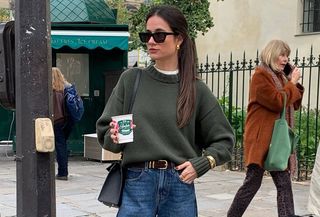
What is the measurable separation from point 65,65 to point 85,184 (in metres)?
3.62

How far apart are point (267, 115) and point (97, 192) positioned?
299cm

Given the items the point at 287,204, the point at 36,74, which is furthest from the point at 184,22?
the point at 287,204

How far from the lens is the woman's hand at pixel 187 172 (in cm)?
293

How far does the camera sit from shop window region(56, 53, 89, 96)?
35.4ft

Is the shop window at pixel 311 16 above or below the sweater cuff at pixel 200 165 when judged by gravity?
above

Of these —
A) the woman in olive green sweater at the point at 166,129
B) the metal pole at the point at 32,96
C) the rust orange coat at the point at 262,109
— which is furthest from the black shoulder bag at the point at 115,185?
the rust orange coat at the point at 262,109

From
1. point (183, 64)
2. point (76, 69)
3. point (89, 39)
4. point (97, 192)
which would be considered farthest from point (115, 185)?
point (76, 69)

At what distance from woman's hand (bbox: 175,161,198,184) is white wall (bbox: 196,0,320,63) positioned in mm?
13876

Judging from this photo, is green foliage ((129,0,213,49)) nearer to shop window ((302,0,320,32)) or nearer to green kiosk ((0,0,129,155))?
green kiosk ((0,0,129,155))

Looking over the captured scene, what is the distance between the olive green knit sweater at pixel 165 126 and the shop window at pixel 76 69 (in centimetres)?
788

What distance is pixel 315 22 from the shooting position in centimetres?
1684

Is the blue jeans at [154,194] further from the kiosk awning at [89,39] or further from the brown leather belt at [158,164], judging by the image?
the kiosk awning at [89,39]

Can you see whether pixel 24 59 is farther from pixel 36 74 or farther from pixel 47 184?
pixel 47 184

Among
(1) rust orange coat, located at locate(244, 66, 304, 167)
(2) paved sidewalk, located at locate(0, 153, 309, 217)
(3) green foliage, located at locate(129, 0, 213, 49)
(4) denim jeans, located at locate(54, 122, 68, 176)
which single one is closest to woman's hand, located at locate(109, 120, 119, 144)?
(1) rust orange coat, located at locate(244, 66, 304, 167)
